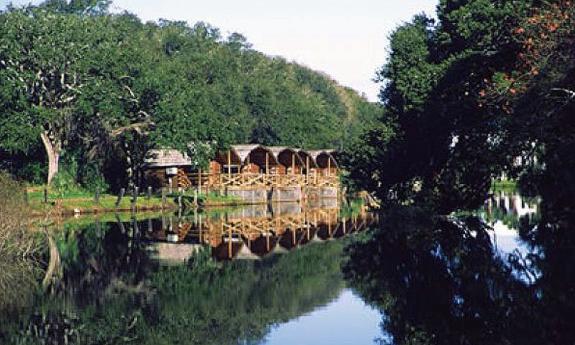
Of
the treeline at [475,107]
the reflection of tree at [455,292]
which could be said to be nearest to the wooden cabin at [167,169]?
the treeline at [475,107]

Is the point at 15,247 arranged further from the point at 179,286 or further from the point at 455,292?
the point at 455,292

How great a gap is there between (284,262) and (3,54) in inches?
1084

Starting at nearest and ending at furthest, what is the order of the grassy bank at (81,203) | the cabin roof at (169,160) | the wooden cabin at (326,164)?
the grassy bank at (81,203)
the cabin roof at (169,160)
the wooden cabin at (326,164)

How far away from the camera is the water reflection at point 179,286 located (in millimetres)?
14062

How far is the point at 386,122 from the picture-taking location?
40.1m

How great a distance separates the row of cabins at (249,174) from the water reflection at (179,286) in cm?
2372

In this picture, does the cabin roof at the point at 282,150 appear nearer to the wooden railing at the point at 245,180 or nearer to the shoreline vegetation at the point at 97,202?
the wooden railing at the point at 245,180

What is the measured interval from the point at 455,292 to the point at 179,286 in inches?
247

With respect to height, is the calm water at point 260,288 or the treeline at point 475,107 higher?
the treeline at point 475,107

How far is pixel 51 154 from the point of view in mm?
48875

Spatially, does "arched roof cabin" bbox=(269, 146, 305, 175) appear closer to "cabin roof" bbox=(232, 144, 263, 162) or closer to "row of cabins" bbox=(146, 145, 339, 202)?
"row of cabins" bbox=(146, 145, 339, 202)

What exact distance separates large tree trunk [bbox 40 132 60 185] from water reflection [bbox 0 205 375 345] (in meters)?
12.5

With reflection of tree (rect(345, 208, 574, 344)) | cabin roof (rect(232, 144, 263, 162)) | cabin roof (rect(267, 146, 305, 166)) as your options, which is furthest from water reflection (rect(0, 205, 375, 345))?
cabin roof (rect(267, 146, 305, 166))

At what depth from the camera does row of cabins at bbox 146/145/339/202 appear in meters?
60.7
